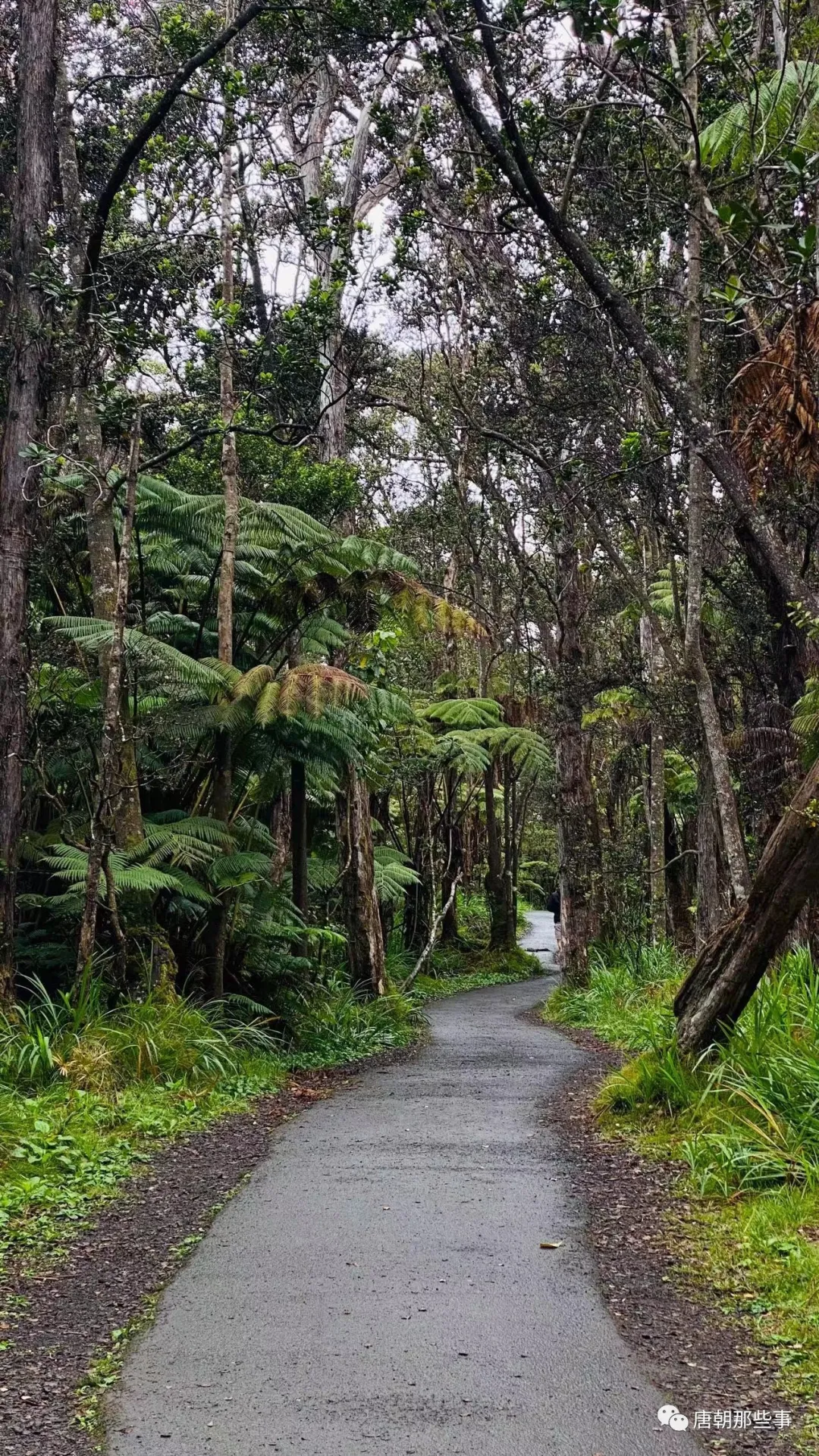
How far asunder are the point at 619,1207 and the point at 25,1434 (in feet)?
10.2

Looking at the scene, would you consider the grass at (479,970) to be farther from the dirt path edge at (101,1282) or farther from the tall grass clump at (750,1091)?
the dirt path edge at (101,1282)

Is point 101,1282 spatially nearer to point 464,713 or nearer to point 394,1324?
point 394,1324

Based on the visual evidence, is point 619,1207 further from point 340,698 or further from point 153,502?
point 153,502

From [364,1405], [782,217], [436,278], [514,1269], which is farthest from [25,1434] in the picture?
[436,278]

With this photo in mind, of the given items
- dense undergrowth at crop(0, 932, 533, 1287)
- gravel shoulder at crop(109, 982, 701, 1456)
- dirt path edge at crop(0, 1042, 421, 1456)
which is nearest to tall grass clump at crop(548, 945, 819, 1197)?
gravel shoulder at crop(109, 982, 701, 1456)

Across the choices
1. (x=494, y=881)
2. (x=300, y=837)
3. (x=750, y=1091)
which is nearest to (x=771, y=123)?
(x=750, y=1091)

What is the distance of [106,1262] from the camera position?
15.3 feet

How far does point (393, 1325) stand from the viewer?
3.91 metres

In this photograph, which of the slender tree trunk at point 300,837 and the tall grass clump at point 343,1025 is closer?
the tall grass clump at point 343,1025

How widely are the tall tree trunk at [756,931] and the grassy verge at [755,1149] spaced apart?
0.15 meters

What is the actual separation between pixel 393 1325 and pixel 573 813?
12.8 meters

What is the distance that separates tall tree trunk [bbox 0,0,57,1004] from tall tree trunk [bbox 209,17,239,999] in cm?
146

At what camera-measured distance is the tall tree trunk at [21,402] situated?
7.90 meters

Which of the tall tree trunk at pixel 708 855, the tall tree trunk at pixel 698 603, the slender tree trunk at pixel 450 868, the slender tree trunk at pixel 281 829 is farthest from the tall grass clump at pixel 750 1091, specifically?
the slender tree trunk at pixel 450 868
